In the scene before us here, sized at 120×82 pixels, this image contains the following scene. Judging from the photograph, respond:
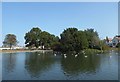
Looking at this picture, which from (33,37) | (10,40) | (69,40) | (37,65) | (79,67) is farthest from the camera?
(10,40)

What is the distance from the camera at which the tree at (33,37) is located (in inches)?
3637

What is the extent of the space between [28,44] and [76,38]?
34.6m

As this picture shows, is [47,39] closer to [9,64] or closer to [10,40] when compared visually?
[10,40]

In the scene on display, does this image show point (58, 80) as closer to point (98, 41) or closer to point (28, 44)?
point (98, 41)

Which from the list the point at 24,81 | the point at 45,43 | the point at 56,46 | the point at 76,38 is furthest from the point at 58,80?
the point at 45,43

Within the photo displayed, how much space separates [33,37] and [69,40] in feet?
90.7

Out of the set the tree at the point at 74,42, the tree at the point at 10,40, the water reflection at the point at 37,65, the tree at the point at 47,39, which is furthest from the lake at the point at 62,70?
the tree at the point at 10,40

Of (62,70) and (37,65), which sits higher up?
(37,65)

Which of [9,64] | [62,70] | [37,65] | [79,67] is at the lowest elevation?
[62,70]

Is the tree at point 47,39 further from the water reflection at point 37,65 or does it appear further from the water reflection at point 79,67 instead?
the water reflection at point 79,67

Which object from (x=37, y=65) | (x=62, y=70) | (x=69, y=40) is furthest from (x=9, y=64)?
(x=69, y=40)

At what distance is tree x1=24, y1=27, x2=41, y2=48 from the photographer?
9238 cm

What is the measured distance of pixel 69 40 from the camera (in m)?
67.4

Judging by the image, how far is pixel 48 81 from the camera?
67.6ft
